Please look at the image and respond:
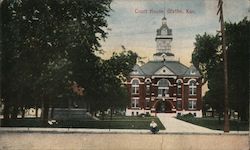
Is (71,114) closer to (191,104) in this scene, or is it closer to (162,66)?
(162,66)

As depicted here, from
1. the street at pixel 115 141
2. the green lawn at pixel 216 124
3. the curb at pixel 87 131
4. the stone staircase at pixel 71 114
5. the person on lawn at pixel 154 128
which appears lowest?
the street at pixel 115 141

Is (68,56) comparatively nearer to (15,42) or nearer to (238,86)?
(15,42)

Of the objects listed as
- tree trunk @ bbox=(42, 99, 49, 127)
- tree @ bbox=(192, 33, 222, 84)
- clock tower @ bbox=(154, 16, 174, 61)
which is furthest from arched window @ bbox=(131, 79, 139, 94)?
tree trunk @ bbox=(42, 99, 49, 127)

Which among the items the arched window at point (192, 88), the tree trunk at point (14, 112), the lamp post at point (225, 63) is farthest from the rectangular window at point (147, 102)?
the tree trunk at point (14, 112)

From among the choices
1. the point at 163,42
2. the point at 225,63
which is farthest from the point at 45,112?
the point at 225,63

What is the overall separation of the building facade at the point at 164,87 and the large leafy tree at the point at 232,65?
0.10 meters

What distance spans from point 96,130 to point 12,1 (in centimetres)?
110

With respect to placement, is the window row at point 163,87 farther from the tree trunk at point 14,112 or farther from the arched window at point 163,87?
the tree trunk at point 14,112

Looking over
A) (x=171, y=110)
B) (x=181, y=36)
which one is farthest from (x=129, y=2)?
(x=171, y=110)

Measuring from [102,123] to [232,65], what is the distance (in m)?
1.02

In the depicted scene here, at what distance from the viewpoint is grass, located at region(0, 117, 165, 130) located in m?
5.82

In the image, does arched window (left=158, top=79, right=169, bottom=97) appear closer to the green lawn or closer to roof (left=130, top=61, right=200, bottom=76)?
roof (left=130, top=61, right=200, bottom=76)

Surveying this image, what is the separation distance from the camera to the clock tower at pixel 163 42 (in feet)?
18.9

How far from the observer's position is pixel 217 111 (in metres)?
5.87
